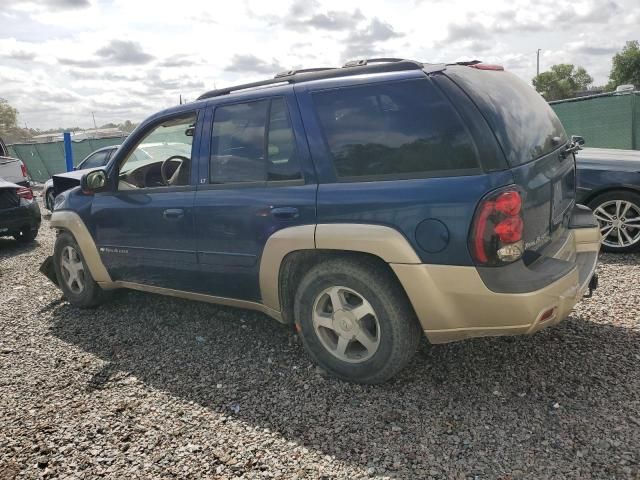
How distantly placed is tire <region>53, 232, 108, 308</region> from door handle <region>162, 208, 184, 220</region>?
4.36 ft

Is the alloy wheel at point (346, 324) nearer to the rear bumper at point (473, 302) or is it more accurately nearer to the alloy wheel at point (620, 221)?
the rear bumper at point (473, 302)

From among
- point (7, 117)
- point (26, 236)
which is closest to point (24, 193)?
point (26, 236)

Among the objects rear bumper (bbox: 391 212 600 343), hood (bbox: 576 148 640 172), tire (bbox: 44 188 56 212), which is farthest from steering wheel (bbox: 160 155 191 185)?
tire (bbox: 44 188 56 212)

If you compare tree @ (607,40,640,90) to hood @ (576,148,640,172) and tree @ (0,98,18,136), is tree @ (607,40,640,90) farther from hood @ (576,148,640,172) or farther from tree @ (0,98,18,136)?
tree @ (0,98,18,136)

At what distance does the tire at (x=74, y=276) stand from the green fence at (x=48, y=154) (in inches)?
655

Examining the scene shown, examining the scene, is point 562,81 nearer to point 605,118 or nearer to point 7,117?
point 605,118

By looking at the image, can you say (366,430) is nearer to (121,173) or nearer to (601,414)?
(601,414)

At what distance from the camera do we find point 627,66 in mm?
57750

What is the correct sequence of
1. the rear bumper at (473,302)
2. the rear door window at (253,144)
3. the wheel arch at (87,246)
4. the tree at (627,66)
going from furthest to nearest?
1. the tree at (627,66)
2. the wheel arch at (87,246)
3. the rear door window at (253,144)
4. the rear bumper at (473,302)

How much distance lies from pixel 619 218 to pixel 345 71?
12.1 feet

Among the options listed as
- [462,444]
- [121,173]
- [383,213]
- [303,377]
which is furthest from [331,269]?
[121,173]

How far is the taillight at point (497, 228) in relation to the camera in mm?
2510

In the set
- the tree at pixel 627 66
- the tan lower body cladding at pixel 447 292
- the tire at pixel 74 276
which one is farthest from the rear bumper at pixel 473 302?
the tree at pixel 627 66

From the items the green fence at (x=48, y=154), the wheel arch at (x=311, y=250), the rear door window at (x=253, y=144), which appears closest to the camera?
the wheel arch at (x=311, y=250)
